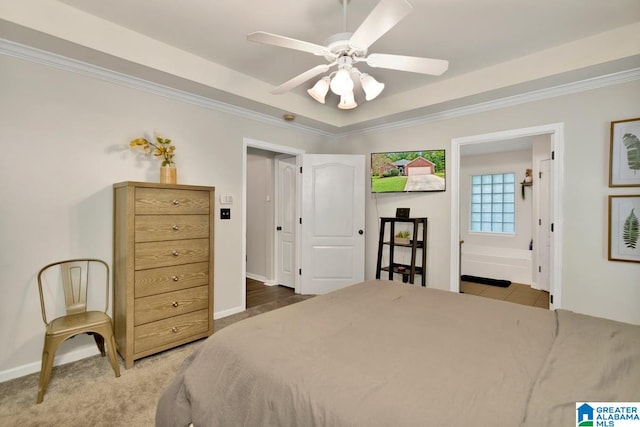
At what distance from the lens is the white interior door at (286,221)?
4.60 m

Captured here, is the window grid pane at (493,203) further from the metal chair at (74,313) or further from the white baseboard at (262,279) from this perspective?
the metal chair at (74,313)

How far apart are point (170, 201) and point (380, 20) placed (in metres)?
2.01

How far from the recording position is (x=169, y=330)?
8.17 feet

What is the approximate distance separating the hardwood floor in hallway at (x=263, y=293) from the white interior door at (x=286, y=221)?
0.70ft

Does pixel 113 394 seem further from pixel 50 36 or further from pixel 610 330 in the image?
pixel 610 330

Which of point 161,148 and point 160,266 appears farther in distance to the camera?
point 161,148

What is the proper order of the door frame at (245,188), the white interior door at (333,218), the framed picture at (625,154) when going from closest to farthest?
1. the framed picture at (625,154)
2. the door frame at (245,188)
3. the white interior door at (333,218)

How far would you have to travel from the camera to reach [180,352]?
2541 millimetres

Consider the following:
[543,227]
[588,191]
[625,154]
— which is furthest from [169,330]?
[543,227]

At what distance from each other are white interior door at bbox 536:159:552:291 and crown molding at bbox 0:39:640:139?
1912 mm

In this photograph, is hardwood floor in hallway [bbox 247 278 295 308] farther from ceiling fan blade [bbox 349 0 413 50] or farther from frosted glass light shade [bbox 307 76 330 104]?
ceiling fan blade [bbox 349 0 413 50]

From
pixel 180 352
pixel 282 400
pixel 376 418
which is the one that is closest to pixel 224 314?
pixel 180 352

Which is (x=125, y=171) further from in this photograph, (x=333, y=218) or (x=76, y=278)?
(x=333, y=218)

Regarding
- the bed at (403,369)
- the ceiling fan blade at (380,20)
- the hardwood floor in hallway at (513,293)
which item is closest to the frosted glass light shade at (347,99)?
the ceiling fan blade at (380,20)
